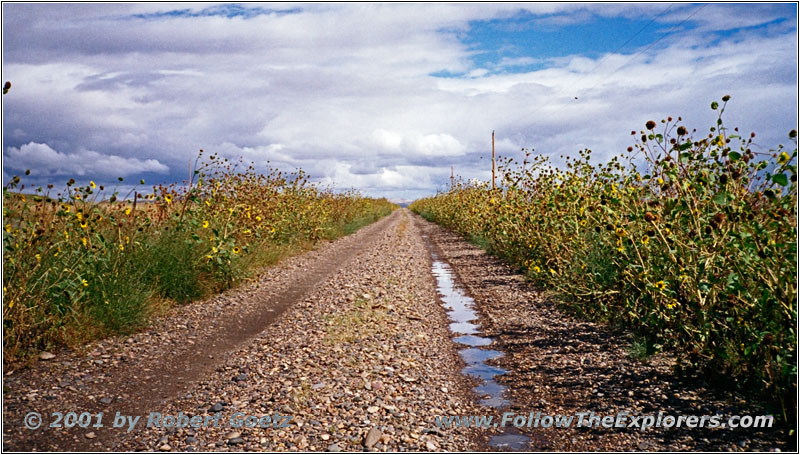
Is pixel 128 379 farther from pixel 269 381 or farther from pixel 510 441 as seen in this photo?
pixel 510 441

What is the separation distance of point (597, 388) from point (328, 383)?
1.99 metres

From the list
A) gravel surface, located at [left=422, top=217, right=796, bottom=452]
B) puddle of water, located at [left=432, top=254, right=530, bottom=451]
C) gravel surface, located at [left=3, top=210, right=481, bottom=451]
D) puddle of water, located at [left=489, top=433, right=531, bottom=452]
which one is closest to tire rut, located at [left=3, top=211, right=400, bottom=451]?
gravel surface, located at [left=3, top=210, right=481, bottom=451]

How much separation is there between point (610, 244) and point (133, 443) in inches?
191

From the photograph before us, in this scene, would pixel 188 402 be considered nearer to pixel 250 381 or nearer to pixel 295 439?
pixel 250 381

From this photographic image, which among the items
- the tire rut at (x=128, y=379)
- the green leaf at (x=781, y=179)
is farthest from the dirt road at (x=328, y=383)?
the green leaf at (x=781, y=179)

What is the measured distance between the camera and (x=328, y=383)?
182 inches

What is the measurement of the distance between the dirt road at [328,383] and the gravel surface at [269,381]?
0.02 m

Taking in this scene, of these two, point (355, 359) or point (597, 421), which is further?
point (355, 359)

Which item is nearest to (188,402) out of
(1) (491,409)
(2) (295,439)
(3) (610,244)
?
(2) (295,439)

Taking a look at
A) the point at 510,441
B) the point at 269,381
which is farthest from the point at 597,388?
the point at 269,381

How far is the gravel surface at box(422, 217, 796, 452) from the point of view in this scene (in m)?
3.61

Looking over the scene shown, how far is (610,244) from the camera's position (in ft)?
21.2

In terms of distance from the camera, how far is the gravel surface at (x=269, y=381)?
12.4 ft

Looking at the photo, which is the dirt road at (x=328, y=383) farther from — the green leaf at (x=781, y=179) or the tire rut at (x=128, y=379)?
the green leaf at (x=781, y=179)
